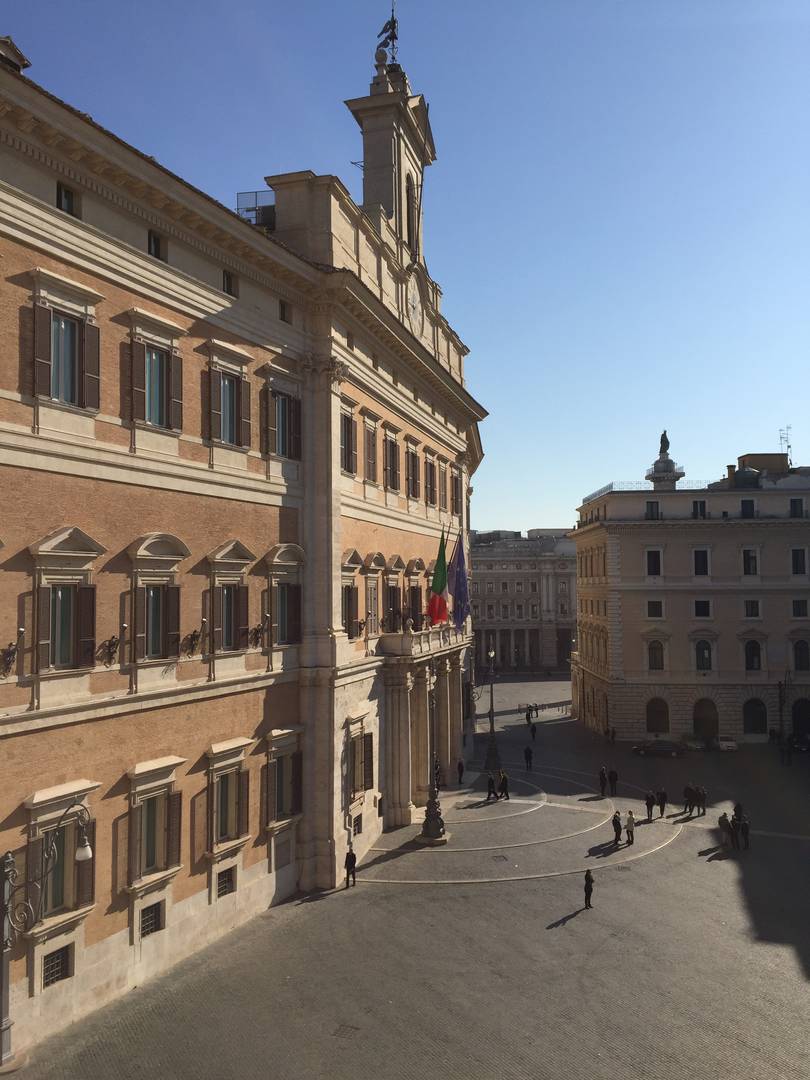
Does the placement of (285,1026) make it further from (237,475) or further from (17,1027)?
(237,475)

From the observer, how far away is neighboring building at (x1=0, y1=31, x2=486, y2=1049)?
16.1 metres

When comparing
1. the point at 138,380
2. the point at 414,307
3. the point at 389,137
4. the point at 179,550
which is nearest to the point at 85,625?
the point at 179,550

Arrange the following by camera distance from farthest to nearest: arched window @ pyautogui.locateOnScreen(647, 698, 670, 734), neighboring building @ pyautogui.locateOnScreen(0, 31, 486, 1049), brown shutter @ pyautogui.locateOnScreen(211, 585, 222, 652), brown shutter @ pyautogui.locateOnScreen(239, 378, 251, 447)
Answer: arched window @ pyautogui.locateOnScreen(647, 698, 670, 734), brown shutter @ pyautogui.locateOnScreen(239, 378, 251, 447), brown shutter @ pyautogui.locateOnScreen(211, 585, 222, 652), neighboring building @ pyautogui.locateOnScreen(0, 31, 486, 1049)

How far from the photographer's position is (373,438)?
99.3ft

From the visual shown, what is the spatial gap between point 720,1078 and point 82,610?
48.3ft

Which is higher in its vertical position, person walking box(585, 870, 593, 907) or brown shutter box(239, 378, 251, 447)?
brown shutter box(239, 378, 251, 447)

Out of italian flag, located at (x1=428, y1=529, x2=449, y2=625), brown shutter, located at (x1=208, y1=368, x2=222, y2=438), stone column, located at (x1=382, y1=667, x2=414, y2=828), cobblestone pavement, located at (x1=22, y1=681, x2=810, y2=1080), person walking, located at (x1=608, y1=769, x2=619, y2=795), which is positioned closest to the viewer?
cobblestone pavement, located at (x1=22, y1=681, x2=810, y2=1080)

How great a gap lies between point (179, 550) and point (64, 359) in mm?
4981

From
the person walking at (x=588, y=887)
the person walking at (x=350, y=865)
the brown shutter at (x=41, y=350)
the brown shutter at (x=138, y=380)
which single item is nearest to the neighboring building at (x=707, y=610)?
the person walking at (x=588, y=887)

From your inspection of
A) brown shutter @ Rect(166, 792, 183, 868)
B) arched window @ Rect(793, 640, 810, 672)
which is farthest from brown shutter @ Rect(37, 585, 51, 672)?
arched window @ Rect(793, 640, 810, 672)

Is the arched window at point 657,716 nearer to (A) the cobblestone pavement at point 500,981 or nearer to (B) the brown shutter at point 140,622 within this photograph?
(A) the cobblestone pavement at point 500,981

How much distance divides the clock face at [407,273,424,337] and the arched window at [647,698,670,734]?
30.7 meters

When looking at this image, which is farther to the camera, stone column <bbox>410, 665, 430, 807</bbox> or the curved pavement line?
stone column <bbox>410, 665, 430, 807</bbox>

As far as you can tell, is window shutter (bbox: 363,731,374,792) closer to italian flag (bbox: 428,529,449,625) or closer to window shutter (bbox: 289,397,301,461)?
italian flag (bbox: 428,529,449,625)
